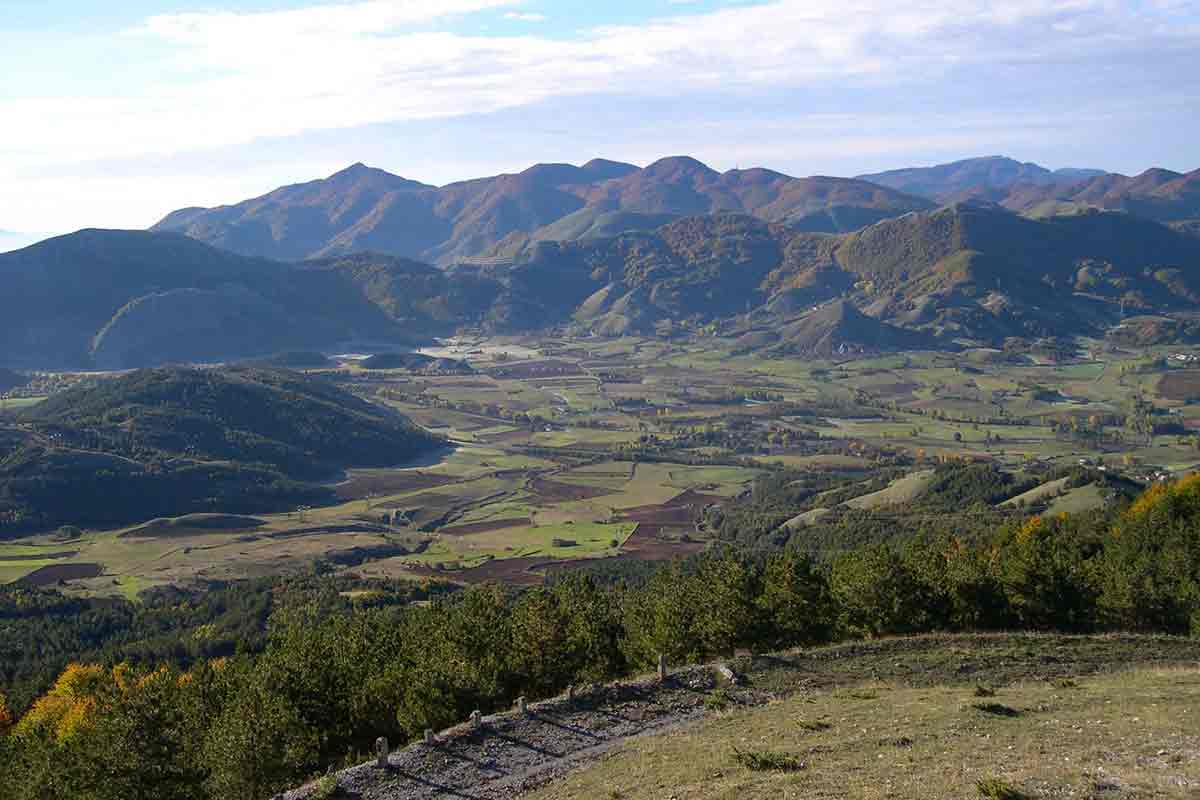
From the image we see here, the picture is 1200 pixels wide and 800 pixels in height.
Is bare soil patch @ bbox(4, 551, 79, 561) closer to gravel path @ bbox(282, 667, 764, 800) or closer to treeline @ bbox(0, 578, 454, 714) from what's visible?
treeline @ bbox(0, 578, 454, 714)

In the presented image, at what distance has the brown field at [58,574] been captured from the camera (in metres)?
158

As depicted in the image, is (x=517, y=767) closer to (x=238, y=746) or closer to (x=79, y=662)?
(x=238, y=746)

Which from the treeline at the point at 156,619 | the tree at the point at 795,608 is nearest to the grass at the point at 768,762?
the tree at the point at 795,608

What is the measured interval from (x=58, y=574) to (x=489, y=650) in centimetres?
13034

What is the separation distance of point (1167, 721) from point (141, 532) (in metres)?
191

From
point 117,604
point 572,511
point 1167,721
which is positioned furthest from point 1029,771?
point 572,511

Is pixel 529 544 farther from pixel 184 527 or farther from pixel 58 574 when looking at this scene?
pixel 58 574

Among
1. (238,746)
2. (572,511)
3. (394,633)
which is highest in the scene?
(238,746)

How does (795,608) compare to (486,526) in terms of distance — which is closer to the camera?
(795,608)

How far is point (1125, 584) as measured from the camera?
242 feet

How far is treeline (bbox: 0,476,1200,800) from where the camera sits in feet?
157

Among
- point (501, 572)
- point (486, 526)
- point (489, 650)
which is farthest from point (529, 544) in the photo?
point (489, 650)

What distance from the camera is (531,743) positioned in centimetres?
4459

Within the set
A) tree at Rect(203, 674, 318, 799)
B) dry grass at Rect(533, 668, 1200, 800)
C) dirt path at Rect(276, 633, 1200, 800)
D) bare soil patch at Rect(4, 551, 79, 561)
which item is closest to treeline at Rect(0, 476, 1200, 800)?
tree at Rect(203, 674, 318, 799)
